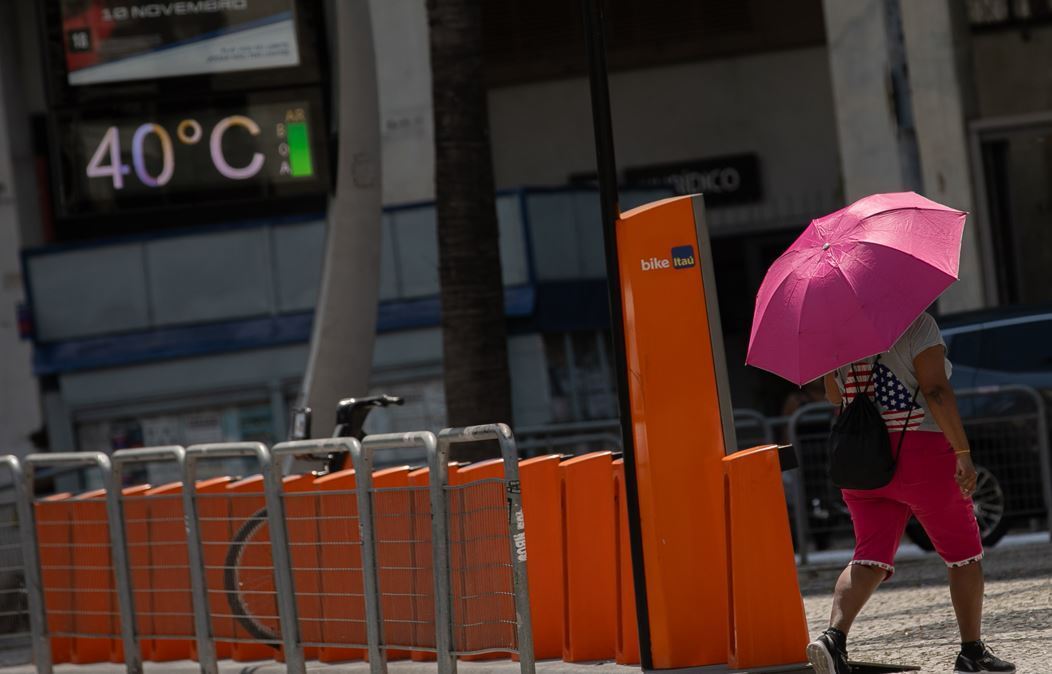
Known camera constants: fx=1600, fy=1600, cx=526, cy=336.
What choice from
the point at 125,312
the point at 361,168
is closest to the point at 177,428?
the point at 125,312

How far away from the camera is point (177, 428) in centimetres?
1939

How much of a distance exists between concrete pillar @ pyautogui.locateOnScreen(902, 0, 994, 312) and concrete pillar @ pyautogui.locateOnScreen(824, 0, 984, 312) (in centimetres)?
1

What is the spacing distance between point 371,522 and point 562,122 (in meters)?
16.2

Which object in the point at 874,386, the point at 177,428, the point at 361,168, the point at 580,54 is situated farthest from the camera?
the point at 580,54

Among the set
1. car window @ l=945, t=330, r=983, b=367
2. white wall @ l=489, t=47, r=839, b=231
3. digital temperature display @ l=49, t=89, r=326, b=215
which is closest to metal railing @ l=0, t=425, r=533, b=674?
digital temperature display @ l=49, t=89, r=326, b=215

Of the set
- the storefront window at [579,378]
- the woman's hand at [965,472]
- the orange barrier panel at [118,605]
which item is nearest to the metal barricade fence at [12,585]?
the orange barrier panel at [118,605]

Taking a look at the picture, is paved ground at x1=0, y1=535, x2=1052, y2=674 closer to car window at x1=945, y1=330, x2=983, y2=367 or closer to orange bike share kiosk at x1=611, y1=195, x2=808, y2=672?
orange bike share kiosk at x1=611, y1=195, x2=808, y2=672

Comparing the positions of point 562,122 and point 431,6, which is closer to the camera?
point 431,6

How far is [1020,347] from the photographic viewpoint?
11.8 m

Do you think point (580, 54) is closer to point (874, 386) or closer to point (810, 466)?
point (810, 466)

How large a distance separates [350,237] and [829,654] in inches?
225

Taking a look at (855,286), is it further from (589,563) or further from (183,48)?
(183,48)

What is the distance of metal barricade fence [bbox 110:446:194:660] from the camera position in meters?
8.80

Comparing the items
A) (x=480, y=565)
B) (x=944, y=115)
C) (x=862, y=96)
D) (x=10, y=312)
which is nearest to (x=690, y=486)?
(x=480, y=565)
